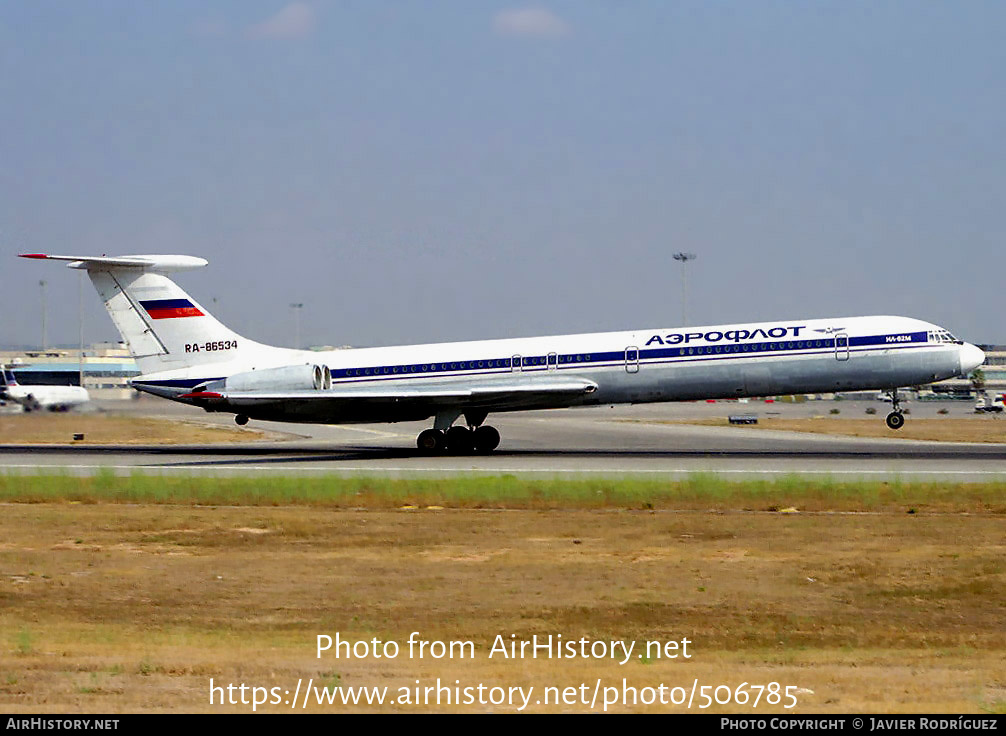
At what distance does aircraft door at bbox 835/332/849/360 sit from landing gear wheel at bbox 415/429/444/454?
533 inches

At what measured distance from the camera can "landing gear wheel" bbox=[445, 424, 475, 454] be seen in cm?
4088

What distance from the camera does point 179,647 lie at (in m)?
11.9

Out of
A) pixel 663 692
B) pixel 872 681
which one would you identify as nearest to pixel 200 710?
pixel 663 692

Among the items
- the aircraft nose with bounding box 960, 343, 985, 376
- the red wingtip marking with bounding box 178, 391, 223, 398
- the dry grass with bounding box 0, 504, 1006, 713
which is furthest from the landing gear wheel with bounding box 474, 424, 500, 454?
the dry grass with bounding box 0, 504, 1006, 713

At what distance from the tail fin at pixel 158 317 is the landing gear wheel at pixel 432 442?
24.8 feet

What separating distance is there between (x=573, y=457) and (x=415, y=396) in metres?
5.72

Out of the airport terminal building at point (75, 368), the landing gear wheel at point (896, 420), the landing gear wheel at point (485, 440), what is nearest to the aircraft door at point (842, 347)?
the landing gear wheel at point (896, 420)

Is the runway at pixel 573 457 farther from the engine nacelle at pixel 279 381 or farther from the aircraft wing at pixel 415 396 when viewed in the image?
the engine nacelle at pixel 279 381

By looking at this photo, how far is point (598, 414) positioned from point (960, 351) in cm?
5405

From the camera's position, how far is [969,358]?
38125 mm

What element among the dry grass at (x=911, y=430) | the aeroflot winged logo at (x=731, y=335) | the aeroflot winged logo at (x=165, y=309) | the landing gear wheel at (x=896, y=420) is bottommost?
the dry grass at (x=911, y=430)

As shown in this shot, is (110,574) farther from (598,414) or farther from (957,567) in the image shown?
(598,414)

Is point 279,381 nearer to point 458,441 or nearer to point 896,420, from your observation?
point 458,441

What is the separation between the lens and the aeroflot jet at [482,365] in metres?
38.1
